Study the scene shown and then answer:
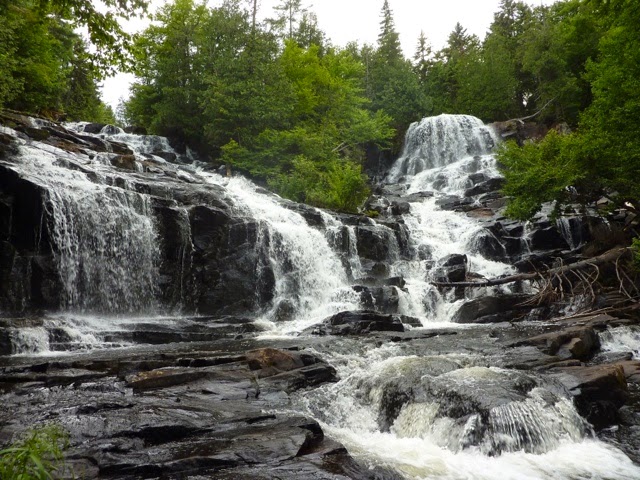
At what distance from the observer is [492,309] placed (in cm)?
1506

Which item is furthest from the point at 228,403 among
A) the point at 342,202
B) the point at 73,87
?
the point at 73,87

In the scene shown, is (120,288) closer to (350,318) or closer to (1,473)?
(350,318)

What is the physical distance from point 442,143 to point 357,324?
26414 mm

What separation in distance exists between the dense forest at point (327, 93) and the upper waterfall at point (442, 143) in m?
2.60

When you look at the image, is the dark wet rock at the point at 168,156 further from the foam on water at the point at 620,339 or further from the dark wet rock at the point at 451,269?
the foam on water at the point at 620,339

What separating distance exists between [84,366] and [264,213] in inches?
473

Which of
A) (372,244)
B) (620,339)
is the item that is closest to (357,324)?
(620,339)

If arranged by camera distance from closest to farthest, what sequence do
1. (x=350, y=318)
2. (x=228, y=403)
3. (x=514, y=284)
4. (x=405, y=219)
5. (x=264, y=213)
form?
(x=228, y=403) < (x=350, y=318) < (x=514, y=284) < (x=264, y=213) < (x=405, y=219)

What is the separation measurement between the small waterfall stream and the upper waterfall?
14.6ft

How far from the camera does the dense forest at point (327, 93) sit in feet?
51.7

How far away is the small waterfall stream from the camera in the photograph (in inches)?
215

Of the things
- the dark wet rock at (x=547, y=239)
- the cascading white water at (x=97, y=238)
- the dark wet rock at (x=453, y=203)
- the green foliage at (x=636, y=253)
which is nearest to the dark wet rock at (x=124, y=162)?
the cascading white water at (x=97, y=238)

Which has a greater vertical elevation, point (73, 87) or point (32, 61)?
point (73, 87)

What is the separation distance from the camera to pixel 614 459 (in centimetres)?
527
